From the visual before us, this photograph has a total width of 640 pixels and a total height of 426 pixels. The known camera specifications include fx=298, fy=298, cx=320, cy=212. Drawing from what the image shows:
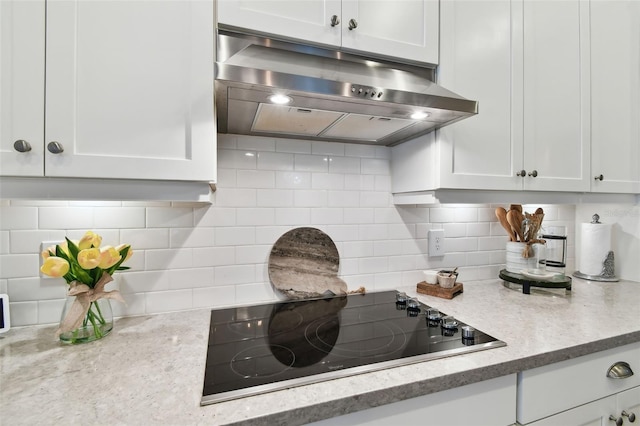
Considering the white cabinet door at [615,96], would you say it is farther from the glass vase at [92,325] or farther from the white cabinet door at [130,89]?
the glass vase at [92,325]

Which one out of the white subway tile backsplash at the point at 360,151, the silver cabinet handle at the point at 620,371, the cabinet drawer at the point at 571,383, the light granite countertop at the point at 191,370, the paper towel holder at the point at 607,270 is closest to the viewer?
the light granite countertop at the point at 191,370

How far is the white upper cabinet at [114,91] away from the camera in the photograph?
0.75 meters

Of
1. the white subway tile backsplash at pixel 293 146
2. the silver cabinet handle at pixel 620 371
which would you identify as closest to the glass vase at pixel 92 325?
the white subway tile backsplash at pixel 293 146

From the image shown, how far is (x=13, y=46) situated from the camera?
0.74m

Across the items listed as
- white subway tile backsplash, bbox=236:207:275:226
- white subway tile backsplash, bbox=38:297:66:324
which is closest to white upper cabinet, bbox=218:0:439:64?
white subway tile backsplash, bbox=236:207:275:226

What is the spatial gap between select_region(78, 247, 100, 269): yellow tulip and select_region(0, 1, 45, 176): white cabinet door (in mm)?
242

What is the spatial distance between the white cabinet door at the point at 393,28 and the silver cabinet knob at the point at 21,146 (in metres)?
0.93

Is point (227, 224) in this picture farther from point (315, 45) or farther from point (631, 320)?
point (631, 320)

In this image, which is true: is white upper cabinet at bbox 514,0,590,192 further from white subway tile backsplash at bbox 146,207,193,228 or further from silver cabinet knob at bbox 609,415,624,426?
white subway tile backsplash at bbox 146,207,193,228

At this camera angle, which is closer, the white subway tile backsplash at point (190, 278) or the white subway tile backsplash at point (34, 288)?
the white subway tile backsplash at point (34, 288)

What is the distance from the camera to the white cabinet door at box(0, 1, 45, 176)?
2.40 ft

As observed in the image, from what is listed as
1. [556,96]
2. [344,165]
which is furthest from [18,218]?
[556,96]

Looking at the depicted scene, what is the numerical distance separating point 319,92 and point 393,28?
484mm

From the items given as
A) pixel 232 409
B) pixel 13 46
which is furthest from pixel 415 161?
pixel 13 46
